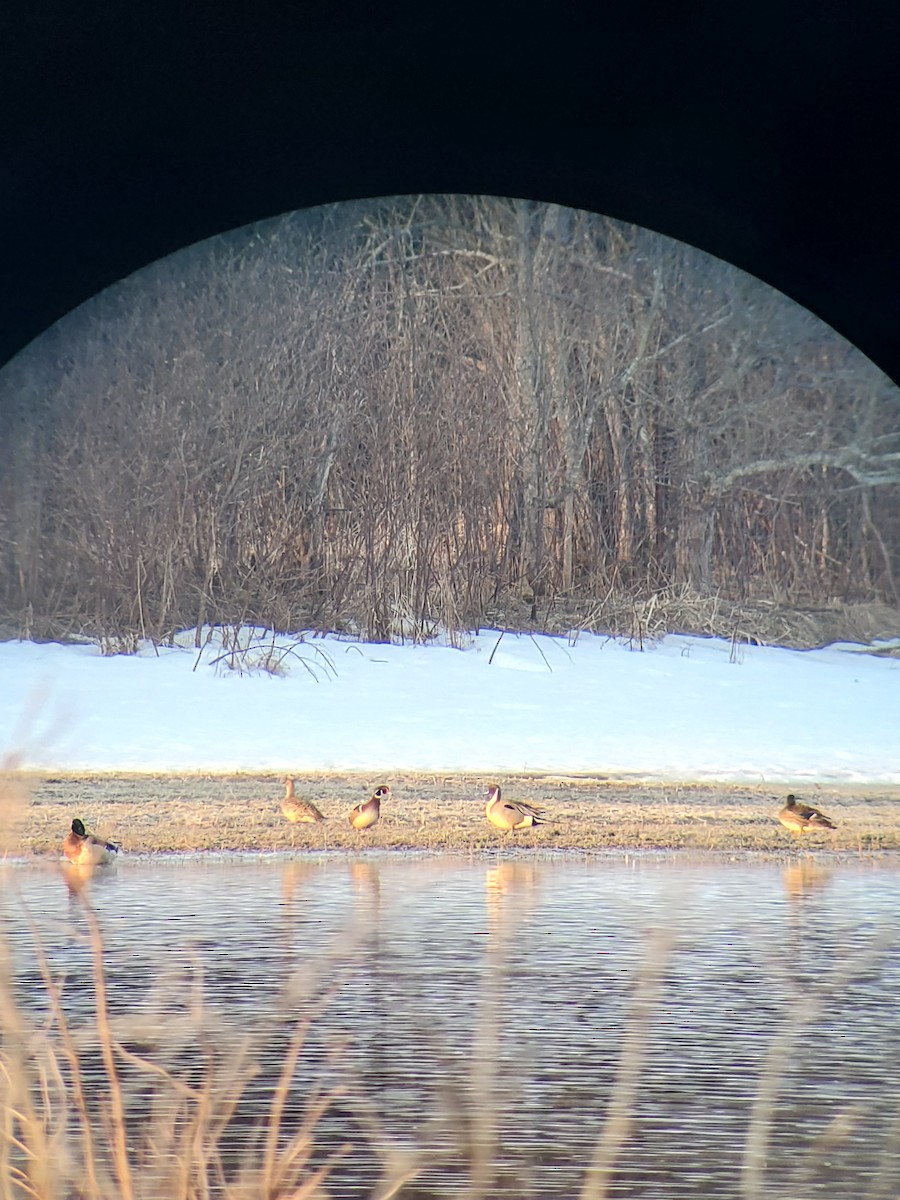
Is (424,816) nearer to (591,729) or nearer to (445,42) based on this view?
(591,729)

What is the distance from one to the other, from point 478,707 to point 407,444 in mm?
1151

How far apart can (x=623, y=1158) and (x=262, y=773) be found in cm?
429

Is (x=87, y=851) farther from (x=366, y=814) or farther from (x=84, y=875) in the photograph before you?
(x=366, y=814)

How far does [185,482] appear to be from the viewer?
6695mm

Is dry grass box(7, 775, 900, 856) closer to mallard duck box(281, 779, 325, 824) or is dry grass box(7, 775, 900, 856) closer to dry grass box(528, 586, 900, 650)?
mallard duck box(281, 779, 325, 824)

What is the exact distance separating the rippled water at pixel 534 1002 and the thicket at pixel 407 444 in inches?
66.6

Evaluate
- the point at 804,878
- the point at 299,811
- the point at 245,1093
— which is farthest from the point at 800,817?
the point at 245,1093

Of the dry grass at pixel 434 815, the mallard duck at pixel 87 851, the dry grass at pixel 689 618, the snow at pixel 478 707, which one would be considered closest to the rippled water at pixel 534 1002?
the mallard duck at pixel 87 851

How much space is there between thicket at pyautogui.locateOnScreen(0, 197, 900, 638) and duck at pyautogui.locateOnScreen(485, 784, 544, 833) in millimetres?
1192

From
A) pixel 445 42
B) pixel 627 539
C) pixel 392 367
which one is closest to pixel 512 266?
pixel 392 367

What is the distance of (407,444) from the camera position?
21.9ft

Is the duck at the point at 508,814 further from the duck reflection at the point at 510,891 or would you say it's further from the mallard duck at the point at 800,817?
the mallard duck at the point at 800,817

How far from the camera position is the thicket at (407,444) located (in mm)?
6574

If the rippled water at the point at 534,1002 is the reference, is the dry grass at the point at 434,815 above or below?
above
